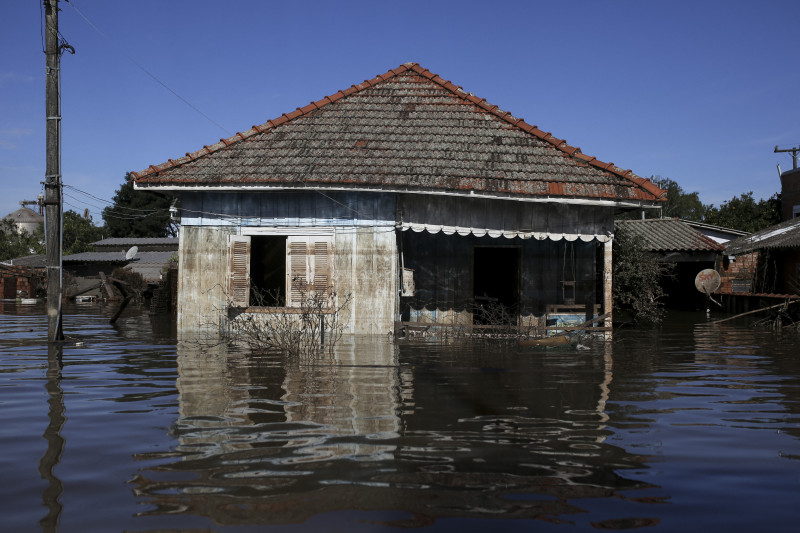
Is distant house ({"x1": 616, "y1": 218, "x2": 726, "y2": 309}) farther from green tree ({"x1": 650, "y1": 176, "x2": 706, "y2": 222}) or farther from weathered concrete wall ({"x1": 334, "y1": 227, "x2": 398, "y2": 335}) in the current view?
green tree ({"x1": 650, "y1": 176, "x2": 706, "y2": 222})

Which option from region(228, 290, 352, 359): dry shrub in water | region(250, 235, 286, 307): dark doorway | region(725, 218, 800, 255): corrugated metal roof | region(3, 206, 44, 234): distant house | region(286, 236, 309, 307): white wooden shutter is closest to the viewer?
region(228, 290, 352, 359): dry shrub in water

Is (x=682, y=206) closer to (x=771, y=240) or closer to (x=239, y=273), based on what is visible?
(x=771, y=240)

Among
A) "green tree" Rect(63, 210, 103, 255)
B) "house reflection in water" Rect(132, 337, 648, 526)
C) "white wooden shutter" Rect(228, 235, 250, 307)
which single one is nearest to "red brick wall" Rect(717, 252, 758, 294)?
"white wooden shutter" Rect(228, 235, 250, 307)

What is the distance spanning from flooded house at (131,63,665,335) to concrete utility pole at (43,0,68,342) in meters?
1.50

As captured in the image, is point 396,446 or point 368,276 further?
point 368,276

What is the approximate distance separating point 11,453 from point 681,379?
766cm

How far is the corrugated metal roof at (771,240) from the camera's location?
22016mm

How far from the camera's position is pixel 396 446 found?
5.20 metres

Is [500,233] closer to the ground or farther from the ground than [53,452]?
farther from the ground

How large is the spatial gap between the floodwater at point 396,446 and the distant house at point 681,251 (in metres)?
16.3

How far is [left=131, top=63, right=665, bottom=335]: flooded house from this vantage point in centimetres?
1287

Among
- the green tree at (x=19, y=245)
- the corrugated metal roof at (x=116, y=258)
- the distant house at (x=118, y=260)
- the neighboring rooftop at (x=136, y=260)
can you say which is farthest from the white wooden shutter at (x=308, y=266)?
the green tree at (x=19, y=245)

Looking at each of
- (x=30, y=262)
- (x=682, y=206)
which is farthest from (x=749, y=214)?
(x=30, y=262)

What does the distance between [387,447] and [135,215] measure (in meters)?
55.9
